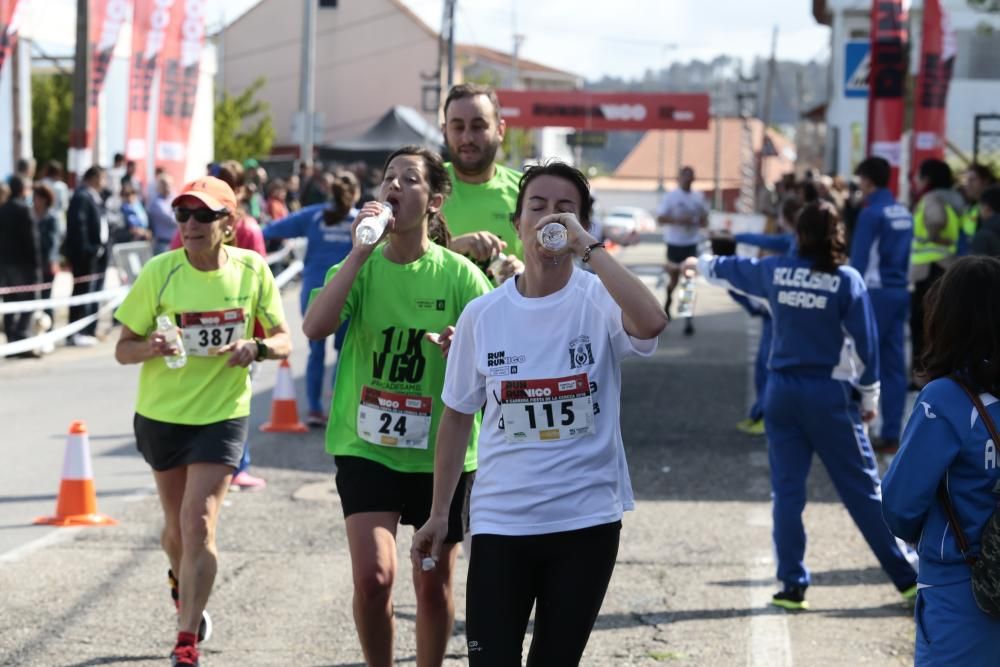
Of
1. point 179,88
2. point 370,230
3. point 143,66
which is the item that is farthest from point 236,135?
point 370,230

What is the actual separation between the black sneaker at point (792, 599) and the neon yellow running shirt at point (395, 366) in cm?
259

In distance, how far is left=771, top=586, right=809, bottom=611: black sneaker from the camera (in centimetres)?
745

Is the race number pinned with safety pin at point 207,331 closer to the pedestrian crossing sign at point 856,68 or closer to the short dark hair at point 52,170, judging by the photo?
the short dark hair at point 52,170

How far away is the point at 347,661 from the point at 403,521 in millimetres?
1264

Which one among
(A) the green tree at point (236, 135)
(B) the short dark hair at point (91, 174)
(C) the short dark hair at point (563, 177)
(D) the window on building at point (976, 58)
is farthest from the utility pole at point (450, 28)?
(C) the short dark hair at point (563, 177)

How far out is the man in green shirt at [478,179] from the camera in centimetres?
618

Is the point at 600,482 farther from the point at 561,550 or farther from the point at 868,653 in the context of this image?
the point at 868,653

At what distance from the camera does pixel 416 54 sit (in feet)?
275

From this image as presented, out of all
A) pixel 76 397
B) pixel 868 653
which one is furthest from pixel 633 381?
pixel 868 653

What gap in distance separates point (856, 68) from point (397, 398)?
71.2 ft

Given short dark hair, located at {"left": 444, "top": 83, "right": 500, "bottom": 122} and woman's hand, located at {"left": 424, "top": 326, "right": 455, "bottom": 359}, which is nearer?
woman's hand, located at {"left": 424, "top": 326, "right": 455, "bottom": 359}

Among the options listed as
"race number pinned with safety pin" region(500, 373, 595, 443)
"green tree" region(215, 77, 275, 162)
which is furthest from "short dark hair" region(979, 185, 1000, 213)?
"green tree" region(215, 77, 275, 162)

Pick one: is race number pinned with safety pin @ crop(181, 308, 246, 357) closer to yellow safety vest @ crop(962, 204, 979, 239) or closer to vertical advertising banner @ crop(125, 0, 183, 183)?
yellow safety vest @ crop(962, 204, 979, 239)

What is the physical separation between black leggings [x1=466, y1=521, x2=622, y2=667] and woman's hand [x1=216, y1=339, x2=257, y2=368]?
219 cm
